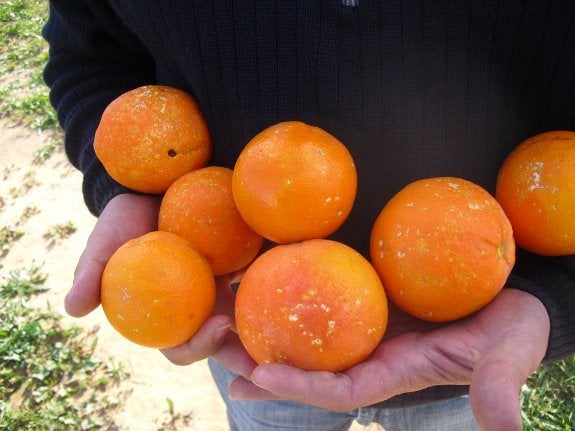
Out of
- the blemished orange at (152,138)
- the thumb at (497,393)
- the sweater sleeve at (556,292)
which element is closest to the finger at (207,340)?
the blemished orange at (152,138)

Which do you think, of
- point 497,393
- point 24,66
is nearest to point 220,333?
point 497,393

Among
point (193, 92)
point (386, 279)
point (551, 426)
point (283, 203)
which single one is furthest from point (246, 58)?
point (551, 426)

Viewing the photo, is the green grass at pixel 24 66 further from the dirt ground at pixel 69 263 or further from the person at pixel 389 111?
the person at pixel 389 111

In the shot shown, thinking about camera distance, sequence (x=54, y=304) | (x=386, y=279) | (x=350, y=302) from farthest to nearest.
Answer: (x=54, y=304) → (x=386, y=279) → (x=350, y=302)

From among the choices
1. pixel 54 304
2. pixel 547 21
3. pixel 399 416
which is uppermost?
pixel 547 21

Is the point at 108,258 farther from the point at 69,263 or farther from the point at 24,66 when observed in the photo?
the point at 24,66

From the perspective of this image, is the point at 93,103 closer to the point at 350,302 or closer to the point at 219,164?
the point at 219,164
